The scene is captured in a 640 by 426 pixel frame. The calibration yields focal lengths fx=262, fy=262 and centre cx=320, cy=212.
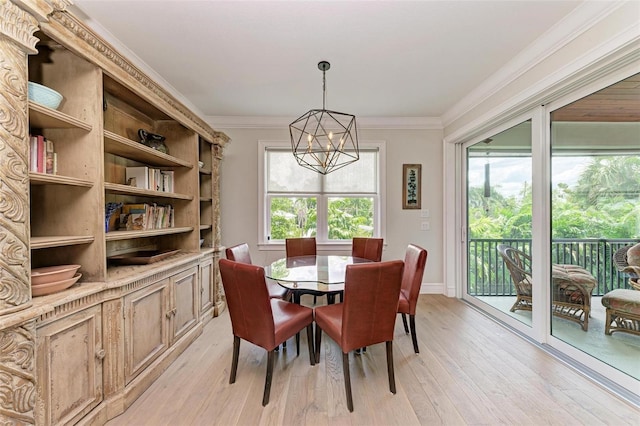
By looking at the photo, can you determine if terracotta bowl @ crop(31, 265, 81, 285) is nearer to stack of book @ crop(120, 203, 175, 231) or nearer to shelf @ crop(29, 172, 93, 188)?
shelf @ crop(29, 172, 93, 188)

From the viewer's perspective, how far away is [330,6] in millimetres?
1722

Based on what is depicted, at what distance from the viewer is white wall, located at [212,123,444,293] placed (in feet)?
12.6

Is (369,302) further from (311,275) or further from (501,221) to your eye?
(501,221)

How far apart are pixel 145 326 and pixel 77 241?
0.81 m

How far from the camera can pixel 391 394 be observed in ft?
5.87

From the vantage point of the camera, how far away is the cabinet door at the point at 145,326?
5.74 feet

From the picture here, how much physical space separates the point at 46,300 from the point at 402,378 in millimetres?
2213

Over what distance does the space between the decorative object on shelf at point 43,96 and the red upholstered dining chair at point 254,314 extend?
4.21ft

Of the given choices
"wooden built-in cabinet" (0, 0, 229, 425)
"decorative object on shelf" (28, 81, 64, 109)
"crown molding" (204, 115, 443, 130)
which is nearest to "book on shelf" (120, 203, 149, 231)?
"wooden built-in cabinet" (0, 0, 229, 425)

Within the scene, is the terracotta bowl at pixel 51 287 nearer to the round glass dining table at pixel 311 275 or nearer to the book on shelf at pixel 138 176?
the book on shelf at pixel 138 176

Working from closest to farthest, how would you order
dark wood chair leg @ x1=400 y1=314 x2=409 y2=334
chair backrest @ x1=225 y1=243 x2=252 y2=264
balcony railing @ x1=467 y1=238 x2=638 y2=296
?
balcony railing @ x1=467 y1=238 x2=638 y2=296 < chair backrest @ x1=225 y1=243 x2=252 y2=264 < dark wood chair leg @ x1=400 y1=314 x2=409 y2=334

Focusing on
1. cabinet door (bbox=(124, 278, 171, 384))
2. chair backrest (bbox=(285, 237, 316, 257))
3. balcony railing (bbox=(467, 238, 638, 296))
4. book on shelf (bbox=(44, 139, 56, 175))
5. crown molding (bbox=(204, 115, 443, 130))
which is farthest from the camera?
crown molding (bbox=(204, 115, 443, 130))

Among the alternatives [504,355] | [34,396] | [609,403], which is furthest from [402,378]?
[34,396]

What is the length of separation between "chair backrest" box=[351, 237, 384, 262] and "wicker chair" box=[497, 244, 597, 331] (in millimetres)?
1429
